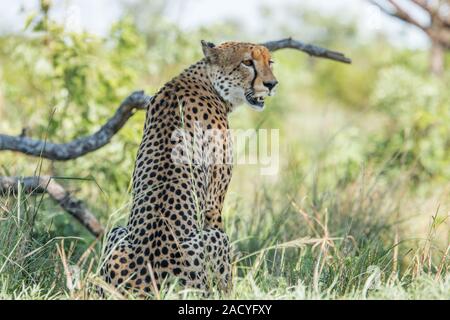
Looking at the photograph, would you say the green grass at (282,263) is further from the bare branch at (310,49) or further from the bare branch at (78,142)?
the bare branch at (310,49)

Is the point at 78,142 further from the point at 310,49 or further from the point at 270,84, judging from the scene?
the point at 310,49

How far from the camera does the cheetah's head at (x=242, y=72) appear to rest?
4.39 meters

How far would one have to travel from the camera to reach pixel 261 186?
6.08 metres

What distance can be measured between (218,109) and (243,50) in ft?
1.19

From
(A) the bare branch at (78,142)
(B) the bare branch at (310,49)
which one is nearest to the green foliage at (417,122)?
(B) the bare branch at (310,49)

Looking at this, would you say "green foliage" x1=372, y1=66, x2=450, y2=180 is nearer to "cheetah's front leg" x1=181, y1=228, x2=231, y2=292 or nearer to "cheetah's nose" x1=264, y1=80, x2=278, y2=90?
"cheetah's nose" x1=264, y1=80, x2=278, y2=90

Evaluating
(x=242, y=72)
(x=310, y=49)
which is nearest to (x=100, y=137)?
(x=242, y=72)

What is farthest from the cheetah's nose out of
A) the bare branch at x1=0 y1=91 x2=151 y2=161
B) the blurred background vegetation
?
the bare branch at x1=0 y1=91 x2=151 y2=161

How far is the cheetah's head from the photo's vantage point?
173 inches

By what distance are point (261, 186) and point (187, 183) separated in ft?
7.52

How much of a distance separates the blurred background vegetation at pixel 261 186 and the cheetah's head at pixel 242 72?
43 centimetres

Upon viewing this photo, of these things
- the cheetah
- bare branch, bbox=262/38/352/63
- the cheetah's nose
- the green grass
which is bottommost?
the green grass

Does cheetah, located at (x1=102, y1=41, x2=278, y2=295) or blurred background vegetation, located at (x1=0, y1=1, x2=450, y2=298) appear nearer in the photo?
cheetah, located at (x1=102, y1=41, x2=278, y2=295)
